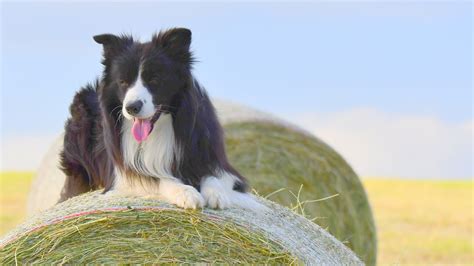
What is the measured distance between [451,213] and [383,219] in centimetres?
171

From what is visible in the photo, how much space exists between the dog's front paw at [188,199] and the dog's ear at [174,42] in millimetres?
785

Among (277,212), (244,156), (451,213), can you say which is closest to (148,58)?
(277,212)

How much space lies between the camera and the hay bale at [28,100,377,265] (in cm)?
796

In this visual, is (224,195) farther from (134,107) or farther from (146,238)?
(134,107)

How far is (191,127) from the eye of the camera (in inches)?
189

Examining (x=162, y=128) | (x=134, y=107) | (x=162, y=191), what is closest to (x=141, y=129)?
(x=162, y=128)

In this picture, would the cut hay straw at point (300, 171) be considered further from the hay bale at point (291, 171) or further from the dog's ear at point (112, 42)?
the dog's ear at point (112, 42)

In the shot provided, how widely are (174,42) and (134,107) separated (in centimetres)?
54

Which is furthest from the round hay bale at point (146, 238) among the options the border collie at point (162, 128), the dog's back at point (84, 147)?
the dog's back at point (84, 147)

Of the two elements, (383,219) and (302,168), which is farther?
(383,219)

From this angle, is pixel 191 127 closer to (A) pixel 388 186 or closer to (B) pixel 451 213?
(B) pixel 451 213

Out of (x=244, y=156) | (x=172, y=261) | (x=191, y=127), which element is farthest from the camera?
(x=244, y=156)

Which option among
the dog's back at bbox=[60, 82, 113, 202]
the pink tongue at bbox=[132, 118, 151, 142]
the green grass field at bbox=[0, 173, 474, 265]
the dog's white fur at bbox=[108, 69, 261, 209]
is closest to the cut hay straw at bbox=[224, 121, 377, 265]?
the green grass field at bbox=[0, 173, 474, 265]

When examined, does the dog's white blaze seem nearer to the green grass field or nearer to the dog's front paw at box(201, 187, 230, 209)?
the dog's front paw at box(201, 187, 230, 209)
